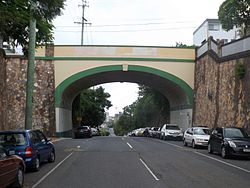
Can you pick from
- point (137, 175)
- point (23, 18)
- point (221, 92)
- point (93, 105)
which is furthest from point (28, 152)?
point (93, 105)

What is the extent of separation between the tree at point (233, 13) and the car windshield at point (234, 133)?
19298 millimetres

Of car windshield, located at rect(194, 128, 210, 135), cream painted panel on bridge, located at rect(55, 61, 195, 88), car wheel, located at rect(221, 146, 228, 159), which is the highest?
cream painted panel on bridge, located at rect(55, 61, 195, 88)

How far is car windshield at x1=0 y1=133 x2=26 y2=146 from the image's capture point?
14417mm

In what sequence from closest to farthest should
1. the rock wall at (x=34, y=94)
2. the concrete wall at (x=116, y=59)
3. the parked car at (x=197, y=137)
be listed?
the parked car at (x=197, y=137)
the rock wall at (x=34, y=94)
the concrete wall at (x=116, y=59)

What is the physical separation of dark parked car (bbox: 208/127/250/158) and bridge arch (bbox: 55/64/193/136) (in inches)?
862

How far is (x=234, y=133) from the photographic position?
2148 centimetres

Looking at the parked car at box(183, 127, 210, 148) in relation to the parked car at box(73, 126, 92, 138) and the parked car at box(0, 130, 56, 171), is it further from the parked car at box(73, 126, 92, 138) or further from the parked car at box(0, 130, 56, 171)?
the parked car at box(73, 126, 92, 138)

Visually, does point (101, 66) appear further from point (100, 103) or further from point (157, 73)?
point (100, 103)

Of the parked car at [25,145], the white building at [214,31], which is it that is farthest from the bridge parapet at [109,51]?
the white building at [214,31]

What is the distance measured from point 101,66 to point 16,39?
78.9 ft

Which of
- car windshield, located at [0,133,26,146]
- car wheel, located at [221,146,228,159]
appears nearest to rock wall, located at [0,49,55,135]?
car wheel, located at [221,146,228,159]

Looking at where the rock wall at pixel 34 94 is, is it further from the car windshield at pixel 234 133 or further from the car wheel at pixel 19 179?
the car wheel at pixel 19 179

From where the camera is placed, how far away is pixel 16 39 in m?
20.5

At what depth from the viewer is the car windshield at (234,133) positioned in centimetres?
2122
